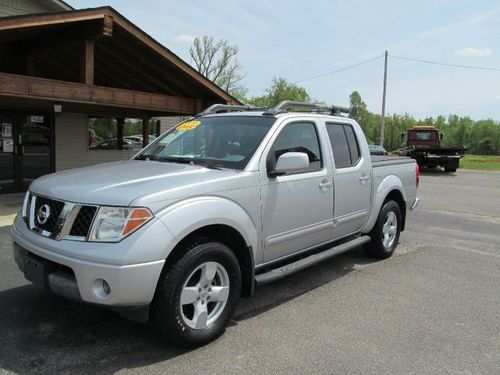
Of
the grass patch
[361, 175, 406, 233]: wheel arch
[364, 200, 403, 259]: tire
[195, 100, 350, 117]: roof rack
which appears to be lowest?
the grass patch

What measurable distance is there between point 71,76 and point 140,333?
11310 millimetres

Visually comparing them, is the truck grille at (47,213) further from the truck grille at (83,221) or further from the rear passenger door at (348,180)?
the rear passenger door at (348,180)

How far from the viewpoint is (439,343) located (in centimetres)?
370

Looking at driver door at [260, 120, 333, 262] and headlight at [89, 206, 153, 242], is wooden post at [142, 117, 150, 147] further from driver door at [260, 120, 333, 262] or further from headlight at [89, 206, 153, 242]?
headlight at [89, 206, 153, 242]

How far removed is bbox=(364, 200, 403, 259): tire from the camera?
19.7 ft

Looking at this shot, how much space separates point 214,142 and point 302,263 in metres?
1.49

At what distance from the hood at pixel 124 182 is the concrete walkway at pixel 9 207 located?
5034 mm

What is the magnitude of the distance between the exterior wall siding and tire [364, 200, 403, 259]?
400 inches

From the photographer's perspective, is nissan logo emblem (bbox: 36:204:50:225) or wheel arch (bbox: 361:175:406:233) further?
wheel arch (bbox: 361:175:406:233)

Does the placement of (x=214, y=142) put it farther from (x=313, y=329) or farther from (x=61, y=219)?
(x=313, y=329)

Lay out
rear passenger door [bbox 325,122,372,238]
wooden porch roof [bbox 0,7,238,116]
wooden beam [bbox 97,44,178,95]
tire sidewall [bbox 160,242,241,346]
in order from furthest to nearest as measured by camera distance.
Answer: wooden beam [bbox 97,44,178,95], wooden porch roof [bbox 0,7,238,116], rear passenger door [bbox 325,122,372,238], tire sidewall [bbox 160,242,241,346]

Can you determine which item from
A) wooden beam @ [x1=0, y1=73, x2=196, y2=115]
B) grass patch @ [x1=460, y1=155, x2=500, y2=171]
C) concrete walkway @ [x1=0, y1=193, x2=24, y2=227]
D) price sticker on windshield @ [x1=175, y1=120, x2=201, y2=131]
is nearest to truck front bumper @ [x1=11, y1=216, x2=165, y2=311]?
price sticker on windshield @ [x1=175, y1=120, x2=201, y2=131]

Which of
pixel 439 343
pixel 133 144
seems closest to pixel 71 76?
pixel 133 144

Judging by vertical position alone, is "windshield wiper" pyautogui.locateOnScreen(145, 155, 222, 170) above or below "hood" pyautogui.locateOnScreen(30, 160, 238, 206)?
above
